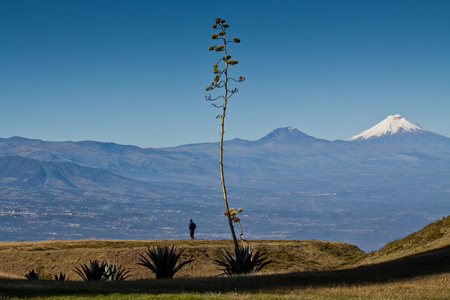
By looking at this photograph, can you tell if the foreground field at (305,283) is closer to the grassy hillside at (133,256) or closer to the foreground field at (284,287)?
the foreground field at (284,287)

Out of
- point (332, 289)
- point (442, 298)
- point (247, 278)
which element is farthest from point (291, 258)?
point (442, 298)

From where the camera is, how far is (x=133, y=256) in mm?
37062

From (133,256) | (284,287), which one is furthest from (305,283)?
(133,256)

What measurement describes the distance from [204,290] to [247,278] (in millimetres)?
3427

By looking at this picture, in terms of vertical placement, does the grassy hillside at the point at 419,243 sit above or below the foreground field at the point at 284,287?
above

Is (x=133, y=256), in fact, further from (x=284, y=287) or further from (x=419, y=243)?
(x=284, y=287)

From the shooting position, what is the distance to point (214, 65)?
2891 centimetres

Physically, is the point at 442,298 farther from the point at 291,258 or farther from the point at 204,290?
the point at 291,258

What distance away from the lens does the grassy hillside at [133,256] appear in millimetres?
35031

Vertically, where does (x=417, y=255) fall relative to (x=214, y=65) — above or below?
below

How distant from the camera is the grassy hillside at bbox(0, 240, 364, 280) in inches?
1379

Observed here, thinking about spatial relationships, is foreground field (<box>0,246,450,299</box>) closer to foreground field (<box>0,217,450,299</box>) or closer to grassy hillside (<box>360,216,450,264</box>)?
foreground field (<box>0,217,450,299</box>)

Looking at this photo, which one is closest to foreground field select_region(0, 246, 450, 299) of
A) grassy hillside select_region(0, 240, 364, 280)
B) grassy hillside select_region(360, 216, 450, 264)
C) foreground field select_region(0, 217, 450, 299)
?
foreground field select_region(0, 217, 450, 299)

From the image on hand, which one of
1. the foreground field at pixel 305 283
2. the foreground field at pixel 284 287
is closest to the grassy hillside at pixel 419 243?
the foreground field at pixel 305 283
